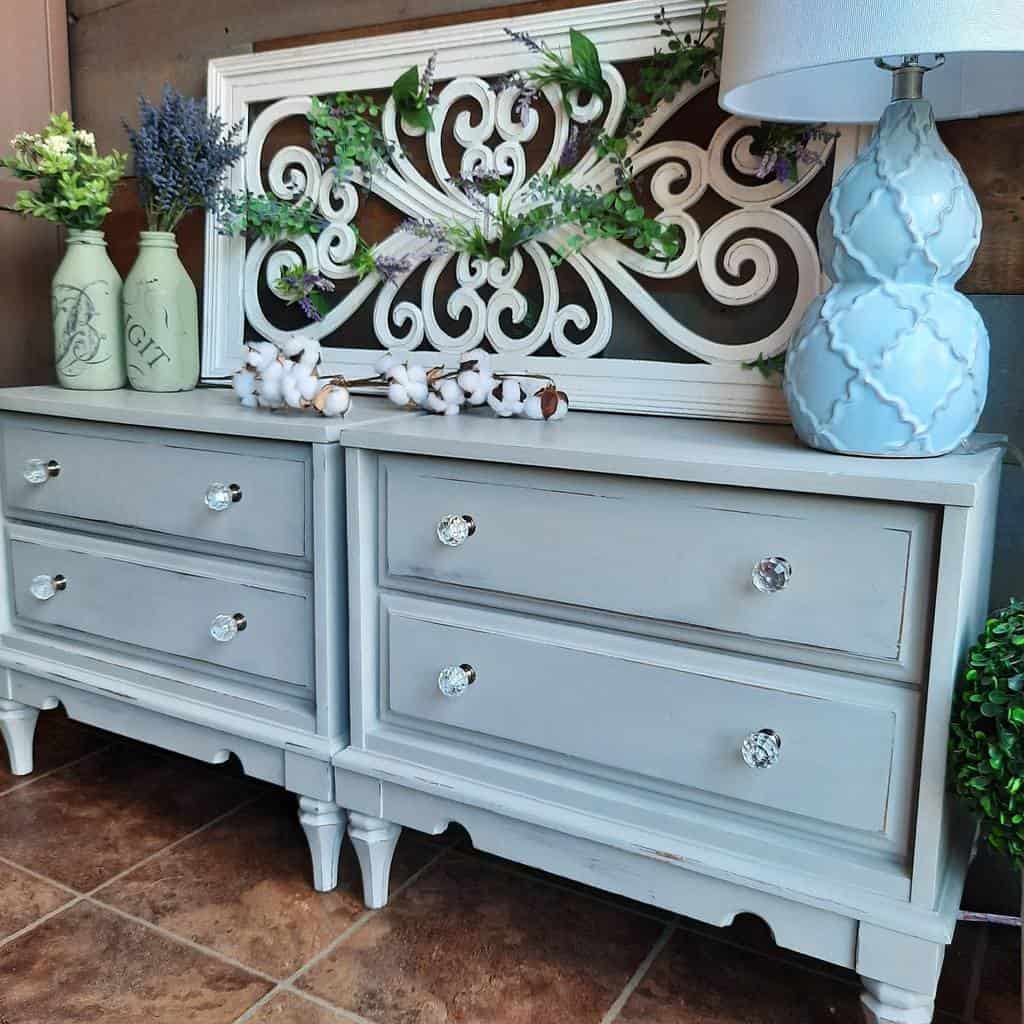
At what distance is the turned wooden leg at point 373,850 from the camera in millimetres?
1389

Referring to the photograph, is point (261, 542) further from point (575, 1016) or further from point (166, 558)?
point (575, 1016)

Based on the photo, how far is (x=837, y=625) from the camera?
3.34 ft

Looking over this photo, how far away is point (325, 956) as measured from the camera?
52.9 inches

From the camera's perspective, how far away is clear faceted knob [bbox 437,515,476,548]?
1.21m

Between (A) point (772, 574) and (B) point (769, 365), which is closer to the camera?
(A) point (772, 574)

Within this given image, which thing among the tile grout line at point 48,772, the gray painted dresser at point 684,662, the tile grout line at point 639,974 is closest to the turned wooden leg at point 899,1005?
the gray painted dresser at point 684,662

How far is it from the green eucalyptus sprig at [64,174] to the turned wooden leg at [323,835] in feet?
3.43

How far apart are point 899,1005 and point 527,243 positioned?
114cm

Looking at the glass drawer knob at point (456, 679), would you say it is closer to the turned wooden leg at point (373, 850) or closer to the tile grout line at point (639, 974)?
the turned wooden leg at point (373, 850)

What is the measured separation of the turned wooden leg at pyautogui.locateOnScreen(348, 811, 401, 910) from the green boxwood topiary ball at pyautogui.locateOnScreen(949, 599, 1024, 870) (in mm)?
763

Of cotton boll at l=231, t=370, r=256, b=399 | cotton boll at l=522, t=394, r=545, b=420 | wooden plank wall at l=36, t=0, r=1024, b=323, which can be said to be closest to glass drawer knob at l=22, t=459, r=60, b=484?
cotton boll at l=231, t=370, r=256, b=399

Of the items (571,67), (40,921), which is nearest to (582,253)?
(571,67)

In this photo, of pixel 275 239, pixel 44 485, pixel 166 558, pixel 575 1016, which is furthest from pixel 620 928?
pixel 275 239

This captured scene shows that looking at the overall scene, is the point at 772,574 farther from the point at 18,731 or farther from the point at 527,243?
the point at 18,731
